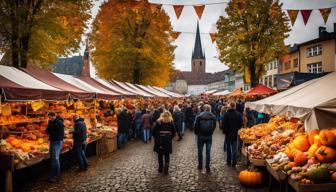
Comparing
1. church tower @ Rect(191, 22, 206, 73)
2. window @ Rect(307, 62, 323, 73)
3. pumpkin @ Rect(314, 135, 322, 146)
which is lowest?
pumpkin @ Rect(314, 135, 322, 146)

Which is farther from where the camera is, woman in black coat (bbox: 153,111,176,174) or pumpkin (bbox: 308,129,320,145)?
woman in black coat (bbox: 153,111,176,174)

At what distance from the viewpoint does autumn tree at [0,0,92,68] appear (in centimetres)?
1405

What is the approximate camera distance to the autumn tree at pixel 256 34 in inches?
1023

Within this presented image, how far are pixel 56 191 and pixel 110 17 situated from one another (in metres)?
21.1

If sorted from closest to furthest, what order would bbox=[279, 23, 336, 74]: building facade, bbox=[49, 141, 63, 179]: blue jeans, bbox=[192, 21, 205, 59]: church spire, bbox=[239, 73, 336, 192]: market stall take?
bbox=[239, 73, 336, 192]: market stall, bbox=[49, 141, 63, 179]: blue jeans, bbox=[279, 23, 336, 74]: building facade, bbox=[192, 21, 205, 59]: church spire

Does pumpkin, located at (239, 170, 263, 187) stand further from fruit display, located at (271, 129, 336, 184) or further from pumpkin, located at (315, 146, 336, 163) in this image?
pumpkin, located at (315, 146, 336, 163)

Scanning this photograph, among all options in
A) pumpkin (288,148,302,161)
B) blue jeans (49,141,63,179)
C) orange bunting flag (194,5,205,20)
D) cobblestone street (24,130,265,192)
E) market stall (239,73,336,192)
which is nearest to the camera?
market stall (239,73,336,192)

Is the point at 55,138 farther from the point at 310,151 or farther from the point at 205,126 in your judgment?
the point at 310,151

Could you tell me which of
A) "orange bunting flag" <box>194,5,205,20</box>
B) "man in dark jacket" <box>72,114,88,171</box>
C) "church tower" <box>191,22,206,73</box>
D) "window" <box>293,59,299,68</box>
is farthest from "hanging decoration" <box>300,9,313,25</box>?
"church tower" <box>191,22,206,73</box>

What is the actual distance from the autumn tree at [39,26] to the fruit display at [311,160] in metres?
12.2

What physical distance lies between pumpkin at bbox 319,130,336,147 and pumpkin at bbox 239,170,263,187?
2.08m

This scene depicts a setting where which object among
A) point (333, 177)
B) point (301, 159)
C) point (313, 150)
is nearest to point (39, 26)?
point (301, 159)

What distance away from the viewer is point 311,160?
6.26 meters

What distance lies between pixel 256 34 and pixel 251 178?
21083 mm
